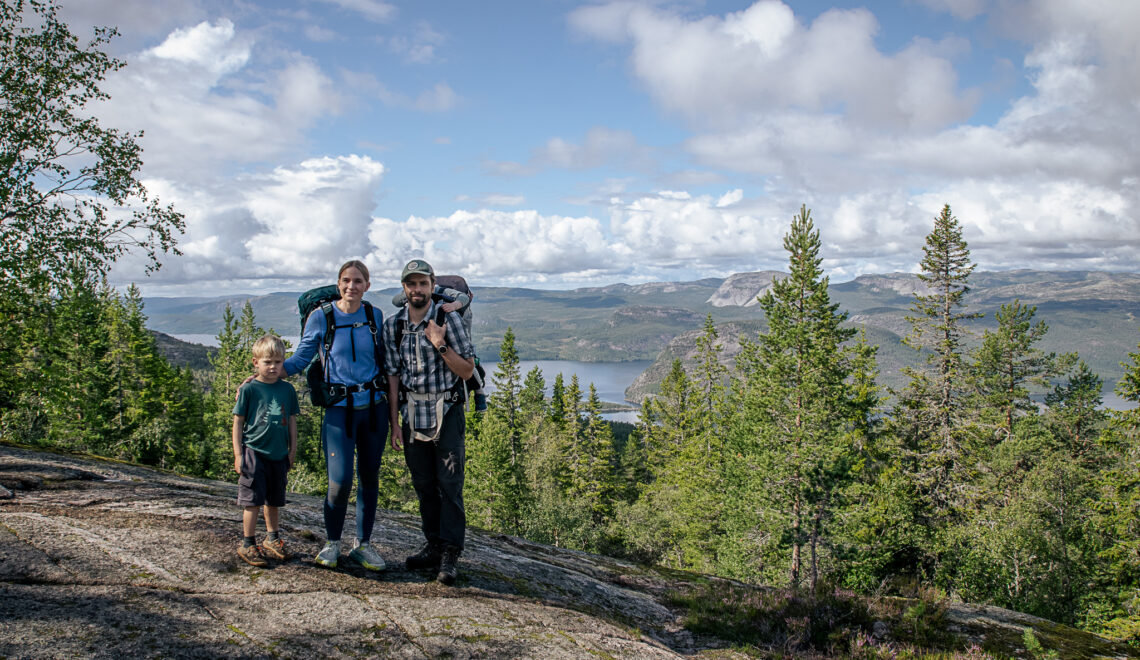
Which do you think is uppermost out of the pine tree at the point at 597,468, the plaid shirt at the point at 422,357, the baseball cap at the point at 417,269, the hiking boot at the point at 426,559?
the baseball cap at the point at 417,269

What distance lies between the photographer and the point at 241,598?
4715mm

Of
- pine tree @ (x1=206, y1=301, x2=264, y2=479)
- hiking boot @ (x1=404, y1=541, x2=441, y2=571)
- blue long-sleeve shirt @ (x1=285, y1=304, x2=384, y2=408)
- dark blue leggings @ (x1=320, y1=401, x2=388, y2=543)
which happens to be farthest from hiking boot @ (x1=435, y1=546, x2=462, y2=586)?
pine tree @ (x1=206, y1=301, x2=264, y2=479)

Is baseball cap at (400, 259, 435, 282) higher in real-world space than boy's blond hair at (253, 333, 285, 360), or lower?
higher

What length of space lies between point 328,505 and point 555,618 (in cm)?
266

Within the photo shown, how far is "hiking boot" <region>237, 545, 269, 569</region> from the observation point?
5.35 meters

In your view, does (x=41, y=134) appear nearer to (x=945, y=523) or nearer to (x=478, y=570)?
(x=478, y=570)

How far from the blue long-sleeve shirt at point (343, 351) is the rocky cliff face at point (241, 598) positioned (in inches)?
74.0

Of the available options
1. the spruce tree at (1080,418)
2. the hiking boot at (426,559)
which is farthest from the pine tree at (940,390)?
the hiking boot at (426,559)

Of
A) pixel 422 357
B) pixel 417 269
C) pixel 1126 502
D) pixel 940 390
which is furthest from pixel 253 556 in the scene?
pixel 940 390

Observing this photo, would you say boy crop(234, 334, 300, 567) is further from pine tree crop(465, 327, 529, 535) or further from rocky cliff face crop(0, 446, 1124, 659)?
pine tree crop(465, 327, 529, 535)

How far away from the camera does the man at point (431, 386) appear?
544 centimetres

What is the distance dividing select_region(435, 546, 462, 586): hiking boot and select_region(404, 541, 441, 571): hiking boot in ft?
1.14

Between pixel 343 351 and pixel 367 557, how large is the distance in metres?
2.29

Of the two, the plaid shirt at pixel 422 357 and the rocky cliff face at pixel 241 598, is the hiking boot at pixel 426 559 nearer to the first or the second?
the rocky cliff face at pixel 241 598
